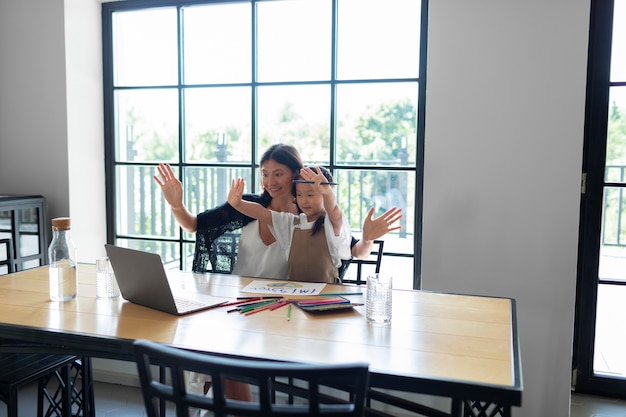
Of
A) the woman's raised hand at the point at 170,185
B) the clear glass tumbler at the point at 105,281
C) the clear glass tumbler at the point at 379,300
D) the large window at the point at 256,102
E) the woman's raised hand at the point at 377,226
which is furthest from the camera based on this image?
the large window at the point at 256,102

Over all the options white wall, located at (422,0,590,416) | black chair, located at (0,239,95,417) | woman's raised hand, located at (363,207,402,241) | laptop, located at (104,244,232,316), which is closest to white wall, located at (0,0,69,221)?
black chair, located at (0,239,95,417)

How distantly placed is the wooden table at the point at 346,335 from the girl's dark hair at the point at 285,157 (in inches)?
30.4

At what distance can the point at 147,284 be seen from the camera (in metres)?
1.63

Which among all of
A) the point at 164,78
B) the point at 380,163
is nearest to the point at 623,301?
the point at 380,163

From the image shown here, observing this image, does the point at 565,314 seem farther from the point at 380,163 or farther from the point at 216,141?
the point at 216,141

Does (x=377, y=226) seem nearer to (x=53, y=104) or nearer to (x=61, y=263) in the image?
(x=61, y=263)

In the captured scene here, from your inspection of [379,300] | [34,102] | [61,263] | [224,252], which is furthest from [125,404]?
[379,300]

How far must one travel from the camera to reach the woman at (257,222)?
2.35m

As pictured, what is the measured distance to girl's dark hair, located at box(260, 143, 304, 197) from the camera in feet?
8.04

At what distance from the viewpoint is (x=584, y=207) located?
2557mm

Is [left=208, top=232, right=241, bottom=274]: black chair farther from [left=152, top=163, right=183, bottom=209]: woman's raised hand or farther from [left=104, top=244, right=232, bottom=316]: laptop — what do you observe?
[left=104, top=244, right=232, bottom=316]: laptop

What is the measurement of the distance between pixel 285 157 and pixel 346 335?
47.1 inches

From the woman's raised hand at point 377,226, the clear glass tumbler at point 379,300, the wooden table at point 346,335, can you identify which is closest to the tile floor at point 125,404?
the wooden table at point 346,335

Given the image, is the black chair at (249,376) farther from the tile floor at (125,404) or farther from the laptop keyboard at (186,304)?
the tile floor at (125,404)
